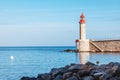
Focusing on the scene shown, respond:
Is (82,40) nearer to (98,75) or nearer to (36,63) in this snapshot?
(36,63)

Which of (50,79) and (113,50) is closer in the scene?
(50,79)

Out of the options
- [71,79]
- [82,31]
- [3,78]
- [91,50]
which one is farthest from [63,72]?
[91,50]

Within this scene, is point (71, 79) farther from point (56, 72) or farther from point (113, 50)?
point (113, 50)

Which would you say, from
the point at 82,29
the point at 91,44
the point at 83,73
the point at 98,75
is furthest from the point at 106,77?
the point at 91,44

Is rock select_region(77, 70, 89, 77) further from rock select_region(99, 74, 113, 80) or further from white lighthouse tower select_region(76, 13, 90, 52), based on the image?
white lighthouse tower select_region(76, 13, 90, 52)

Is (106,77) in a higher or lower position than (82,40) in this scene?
lower

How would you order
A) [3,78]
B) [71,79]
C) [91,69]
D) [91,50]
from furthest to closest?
[91,50] < [3,78] < [91,69] < [71,79]

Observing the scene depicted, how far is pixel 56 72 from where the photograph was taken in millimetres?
17719

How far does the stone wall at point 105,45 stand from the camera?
62406 mm

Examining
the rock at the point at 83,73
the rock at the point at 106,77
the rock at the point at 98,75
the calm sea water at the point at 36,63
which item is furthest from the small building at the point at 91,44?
the rock at the point at 106,77

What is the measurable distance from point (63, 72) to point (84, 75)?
1.35m

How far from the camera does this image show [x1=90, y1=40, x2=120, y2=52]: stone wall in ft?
205

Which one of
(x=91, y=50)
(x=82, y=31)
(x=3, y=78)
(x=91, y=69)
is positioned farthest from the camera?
(x=91, y=50)

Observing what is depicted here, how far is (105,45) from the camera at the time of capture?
63.6 m
